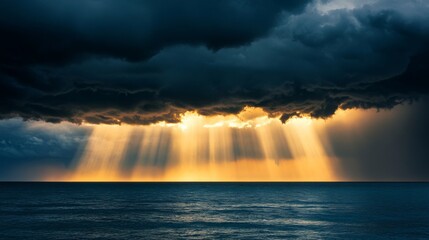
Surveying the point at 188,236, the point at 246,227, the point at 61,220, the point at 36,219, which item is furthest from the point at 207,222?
the point at 36,219

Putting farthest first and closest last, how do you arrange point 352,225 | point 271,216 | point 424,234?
1. point 271,216
2. point 352,225
3. point 424,234

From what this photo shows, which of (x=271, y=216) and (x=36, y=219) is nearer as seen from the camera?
(x=36, y=219)

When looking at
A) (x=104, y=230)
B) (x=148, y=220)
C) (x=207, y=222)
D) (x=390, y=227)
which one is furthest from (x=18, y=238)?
(x=390, y=227)

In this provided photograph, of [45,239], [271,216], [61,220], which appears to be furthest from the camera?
[271,216]

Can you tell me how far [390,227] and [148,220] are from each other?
42.2 m

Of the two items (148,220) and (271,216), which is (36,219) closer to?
(148,220)

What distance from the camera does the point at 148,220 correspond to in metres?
77.1

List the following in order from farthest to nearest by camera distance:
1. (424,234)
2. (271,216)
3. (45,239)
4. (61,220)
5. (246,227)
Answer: (271,216), (61,220), (246,227), (424,234), (45,239)

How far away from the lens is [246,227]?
65.8 meters

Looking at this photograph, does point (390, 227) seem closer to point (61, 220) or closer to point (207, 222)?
point (207, 222)

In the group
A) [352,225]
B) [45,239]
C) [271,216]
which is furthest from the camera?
[271,216]

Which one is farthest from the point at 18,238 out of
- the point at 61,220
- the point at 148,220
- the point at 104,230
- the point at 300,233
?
the point at 300,233

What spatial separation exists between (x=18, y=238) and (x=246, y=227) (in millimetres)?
33082

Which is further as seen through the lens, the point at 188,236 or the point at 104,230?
the point at 104,230
